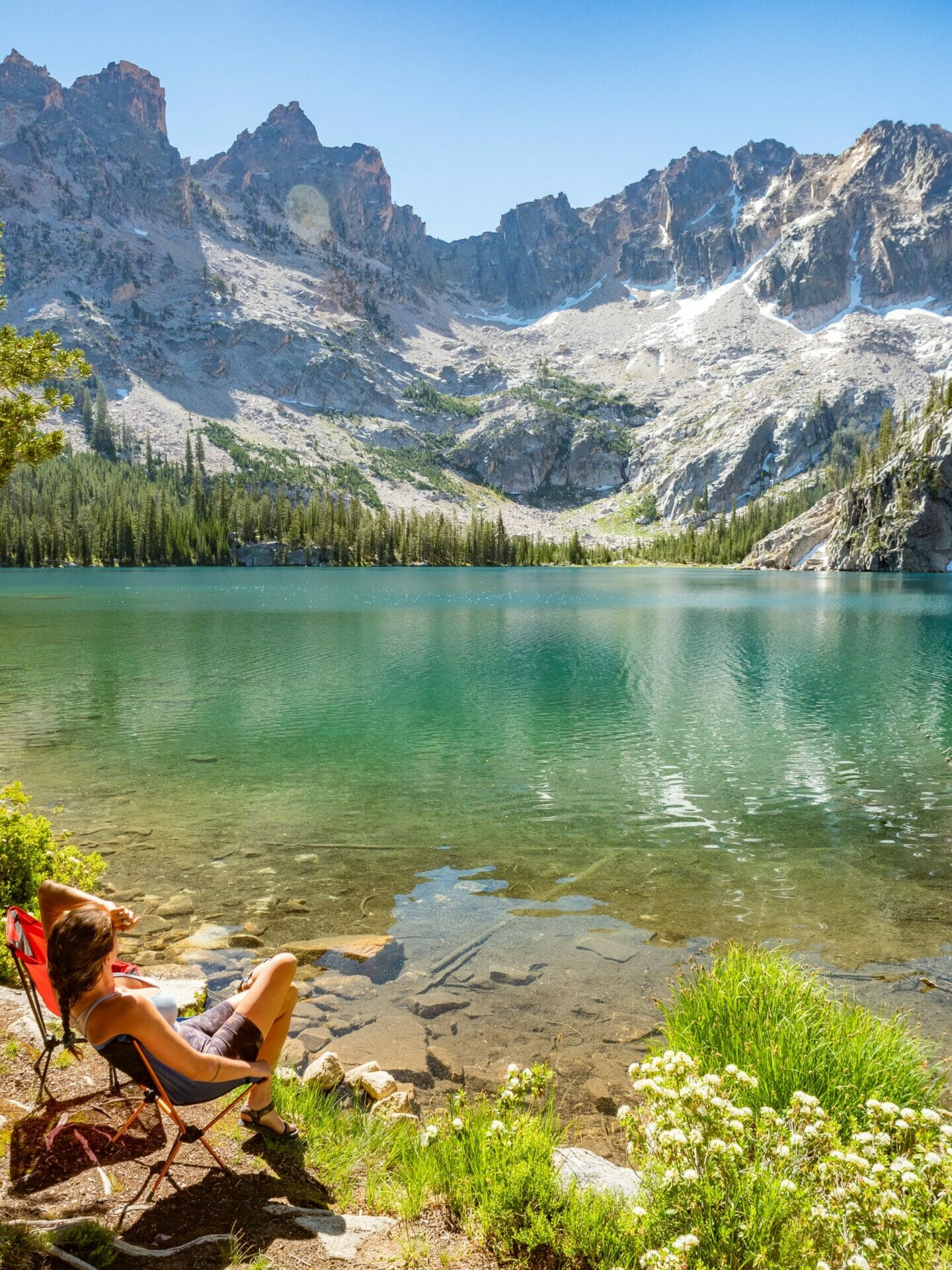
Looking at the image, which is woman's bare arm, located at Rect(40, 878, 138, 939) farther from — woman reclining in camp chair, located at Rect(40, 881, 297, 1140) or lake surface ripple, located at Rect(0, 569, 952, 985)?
lake surface ripple, located at Rect(0, 569, 952, 985)

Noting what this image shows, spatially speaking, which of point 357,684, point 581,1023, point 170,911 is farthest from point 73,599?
point 581,1023

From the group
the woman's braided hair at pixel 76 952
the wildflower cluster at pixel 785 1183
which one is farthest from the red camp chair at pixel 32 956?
the wildflower cluster at pixel 785 1183

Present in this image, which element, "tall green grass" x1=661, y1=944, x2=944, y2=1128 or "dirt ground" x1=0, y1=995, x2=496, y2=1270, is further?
"tall green grass" x1=661, y1=944, x2=944, y2=1128

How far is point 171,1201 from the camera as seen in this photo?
514 cm

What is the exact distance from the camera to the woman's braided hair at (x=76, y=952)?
5102 millimetres

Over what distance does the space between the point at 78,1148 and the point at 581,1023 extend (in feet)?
20.5

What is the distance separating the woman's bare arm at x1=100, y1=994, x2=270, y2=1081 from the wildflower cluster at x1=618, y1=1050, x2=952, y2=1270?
3.34 m

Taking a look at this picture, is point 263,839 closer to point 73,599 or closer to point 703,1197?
point 703,1197

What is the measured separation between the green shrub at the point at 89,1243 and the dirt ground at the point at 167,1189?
11 cm

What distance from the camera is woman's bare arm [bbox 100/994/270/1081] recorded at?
17.3ft

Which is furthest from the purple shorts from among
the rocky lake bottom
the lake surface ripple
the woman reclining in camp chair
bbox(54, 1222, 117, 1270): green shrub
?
the lake surface ripple

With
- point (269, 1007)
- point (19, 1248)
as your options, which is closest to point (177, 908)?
point (269, 1007)

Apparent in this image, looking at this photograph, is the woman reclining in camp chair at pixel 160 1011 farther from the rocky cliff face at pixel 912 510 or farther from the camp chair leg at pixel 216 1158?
the rocky cliff face at pixel 912 510

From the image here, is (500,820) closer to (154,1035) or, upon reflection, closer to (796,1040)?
(796,1040)
